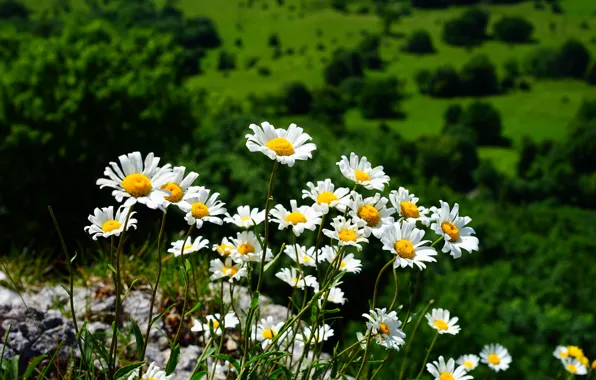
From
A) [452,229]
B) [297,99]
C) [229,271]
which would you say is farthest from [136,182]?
[297,99]

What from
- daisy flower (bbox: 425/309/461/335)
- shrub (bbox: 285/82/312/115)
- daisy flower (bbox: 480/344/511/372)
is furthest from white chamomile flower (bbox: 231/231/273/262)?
shrub (bbox: 285/82/312/115)

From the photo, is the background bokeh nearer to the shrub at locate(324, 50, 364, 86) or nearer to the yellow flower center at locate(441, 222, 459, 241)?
the shrub at locate(324, 50, 364, 86)

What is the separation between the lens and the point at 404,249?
8.57 feet

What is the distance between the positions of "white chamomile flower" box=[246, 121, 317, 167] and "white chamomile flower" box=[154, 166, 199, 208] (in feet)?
0.99

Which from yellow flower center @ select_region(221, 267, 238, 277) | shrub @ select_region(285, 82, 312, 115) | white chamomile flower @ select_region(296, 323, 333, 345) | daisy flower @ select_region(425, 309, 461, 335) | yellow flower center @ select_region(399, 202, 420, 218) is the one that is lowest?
shrub @ select_region(285, 82, 312, 115)

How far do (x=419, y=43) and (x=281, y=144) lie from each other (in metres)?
132

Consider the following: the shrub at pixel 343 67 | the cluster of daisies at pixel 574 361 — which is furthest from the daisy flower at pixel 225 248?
the shrub at pixel 343 67

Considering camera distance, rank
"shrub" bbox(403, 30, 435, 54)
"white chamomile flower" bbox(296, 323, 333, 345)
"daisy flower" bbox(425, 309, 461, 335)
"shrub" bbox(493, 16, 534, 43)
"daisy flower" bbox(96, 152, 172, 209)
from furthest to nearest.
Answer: "shrub" bbox(493, 16, 534, 43) < "shrub" bbox(403, 30, 435, 54) < "daisy flower" bbox(425, 309, 461, 335) < "white chamomile flower" bbox(296, 323, 333, 345) < "daisy flower" bbox(96, 152, 172, 209)

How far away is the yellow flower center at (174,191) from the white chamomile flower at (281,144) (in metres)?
0.35

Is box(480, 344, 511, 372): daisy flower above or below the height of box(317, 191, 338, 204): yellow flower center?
below

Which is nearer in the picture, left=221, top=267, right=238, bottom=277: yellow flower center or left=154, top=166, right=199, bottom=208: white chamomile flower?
left=154, top=166, right=199, bottom=208: white chamomile flower

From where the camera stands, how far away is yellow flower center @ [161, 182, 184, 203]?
2363 mm

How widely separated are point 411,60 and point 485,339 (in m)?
123

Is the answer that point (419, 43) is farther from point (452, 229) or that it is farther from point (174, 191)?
point (174, 191)
